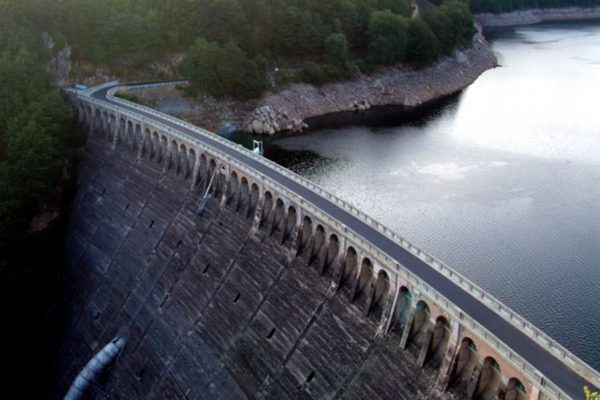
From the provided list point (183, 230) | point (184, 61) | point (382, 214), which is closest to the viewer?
point (183, 230)

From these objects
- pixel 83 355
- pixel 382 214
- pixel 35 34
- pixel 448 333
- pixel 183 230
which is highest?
pixel 35 34

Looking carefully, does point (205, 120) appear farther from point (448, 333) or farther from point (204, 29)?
point (448, 333)

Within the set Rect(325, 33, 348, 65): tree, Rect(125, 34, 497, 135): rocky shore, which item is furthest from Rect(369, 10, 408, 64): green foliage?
Rect(325, 33, 348, 65): tree

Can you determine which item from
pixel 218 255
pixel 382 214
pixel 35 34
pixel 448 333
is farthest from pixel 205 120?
pixel 448 333

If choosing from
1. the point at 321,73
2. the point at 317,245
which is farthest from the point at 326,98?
the point at 317,245

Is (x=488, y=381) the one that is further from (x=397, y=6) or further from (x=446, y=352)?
(x=397, y=6)

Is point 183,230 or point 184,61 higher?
point 184,61

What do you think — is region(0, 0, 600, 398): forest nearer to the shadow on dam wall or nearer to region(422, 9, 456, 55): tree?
region(422, 9, 456, 55): tree
